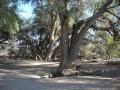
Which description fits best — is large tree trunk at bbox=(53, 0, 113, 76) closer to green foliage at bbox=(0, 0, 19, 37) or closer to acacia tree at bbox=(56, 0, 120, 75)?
acacia tree at bbox=(56, 0, 120, 75)

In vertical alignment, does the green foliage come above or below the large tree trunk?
above

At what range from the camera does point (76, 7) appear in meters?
20.5

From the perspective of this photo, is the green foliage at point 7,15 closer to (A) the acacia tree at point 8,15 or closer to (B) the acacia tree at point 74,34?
(A) the acacia tree at point 8,15

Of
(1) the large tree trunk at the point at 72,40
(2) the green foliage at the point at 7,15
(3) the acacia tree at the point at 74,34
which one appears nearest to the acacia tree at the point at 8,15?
(2) the green foliage at the point at 7,15

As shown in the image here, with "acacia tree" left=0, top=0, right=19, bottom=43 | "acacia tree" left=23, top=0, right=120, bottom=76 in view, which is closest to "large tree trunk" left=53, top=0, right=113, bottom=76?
"acacia tree" left=23, top=0, right=120, bottom=76

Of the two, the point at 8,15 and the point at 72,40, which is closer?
the point at 8,15

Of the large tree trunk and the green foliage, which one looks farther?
the large tree trunk

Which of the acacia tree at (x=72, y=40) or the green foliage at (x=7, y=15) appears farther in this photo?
the acacia tree at (x=72, y=40)

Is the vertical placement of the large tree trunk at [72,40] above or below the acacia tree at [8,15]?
below

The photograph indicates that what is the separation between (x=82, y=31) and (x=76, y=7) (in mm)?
1662

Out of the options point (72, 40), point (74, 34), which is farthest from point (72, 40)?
point (74, 34)

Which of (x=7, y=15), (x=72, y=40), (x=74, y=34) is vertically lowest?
(x=72, y=40)

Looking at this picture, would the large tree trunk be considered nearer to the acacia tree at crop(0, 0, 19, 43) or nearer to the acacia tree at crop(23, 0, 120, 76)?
the acacia tree at crop(23, 0, 120, 76)

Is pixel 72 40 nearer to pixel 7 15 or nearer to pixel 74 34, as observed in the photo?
pixel 74 34
